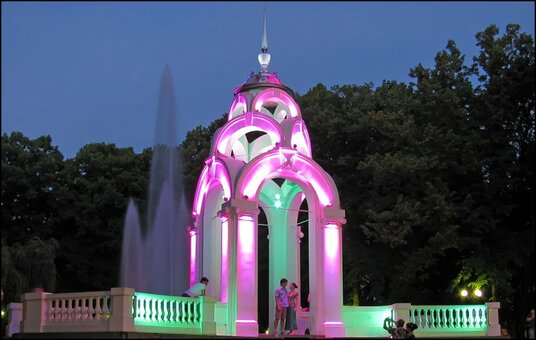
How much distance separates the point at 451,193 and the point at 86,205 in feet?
54.7

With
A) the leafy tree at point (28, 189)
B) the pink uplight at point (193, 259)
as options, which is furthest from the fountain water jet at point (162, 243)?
the leafy tree at point (28, 189)

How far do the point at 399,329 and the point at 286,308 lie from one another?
309 centimetres

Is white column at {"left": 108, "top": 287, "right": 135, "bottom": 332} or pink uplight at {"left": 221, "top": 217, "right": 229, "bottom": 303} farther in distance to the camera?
pink uplight at {"left": 221, "top": 217, "right": 229, "bottom": 303}

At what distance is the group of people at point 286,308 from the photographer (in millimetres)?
21156

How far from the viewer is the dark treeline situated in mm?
26969

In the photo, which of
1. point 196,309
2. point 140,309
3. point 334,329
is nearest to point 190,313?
point 196,309

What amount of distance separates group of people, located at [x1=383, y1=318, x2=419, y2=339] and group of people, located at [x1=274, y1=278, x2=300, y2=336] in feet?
8.63

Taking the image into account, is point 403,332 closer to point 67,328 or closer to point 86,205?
point 67,328

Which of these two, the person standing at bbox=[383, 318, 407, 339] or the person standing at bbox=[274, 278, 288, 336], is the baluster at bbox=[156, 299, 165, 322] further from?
the person standing at bbox=[383, 318, 407, 339]

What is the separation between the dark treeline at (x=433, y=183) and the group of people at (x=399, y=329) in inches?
189

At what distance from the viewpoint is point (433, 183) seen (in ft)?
91.4

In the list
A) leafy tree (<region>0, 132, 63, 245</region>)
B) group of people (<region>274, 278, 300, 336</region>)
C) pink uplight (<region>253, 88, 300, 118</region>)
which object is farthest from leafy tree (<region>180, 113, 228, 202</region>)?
group of people (<region>274, 278, 300, 336</region>)

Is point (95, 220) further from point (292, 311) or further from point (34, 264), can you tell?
point (292, 311)

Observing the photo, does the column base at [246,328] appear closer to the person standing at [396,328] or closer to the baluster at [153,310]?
the baluster at [153,310]
